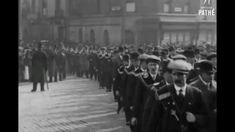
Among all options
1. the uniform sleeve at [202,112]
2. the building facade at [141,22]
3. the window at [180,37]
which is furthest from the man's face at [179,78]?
the window at [180,37]

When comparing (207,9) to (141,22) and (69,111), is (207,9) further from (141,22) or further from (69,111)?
Result: (69,111)

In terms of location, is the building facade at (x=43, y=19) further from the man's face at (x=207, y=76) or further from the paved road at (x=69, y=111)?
the man's face at (x=207, y=76)

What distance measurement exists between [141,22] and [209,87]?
30.1 m

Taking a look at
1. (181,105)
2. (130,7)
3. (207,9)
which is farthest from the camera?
(130,7)

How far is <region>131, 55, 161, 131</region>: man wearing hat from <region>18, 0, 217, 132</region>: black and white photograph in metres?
0.02

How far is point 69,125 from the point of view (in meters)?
11.3

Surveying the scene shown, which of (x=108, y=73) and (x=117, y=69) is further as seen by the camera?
(x=108, y=73)

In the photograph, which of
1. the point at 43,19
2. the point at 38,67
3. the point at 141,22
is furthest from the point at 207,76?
the point at 43,19

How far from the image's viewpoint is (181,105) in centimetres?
567

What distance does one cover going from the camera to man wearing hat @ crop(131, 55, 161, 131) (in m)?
7.21

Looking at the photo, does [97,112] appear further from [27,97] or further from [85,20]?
[85,20]
